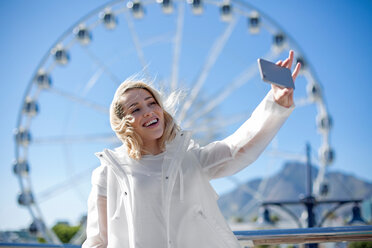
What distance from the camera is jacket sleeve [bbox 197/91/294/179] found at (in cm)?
167

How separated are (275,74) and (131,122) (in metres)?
0.66

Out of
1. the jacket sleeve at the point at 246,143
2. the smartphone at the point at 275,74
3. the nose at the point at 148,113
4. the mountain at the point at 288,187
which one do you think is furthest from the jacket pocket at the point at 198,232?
the mountain at the point at 288,187

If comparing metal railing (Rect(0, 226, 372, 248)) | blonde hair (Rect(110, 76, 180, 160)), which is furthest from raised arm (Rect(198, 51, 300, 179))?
metal railing (Rect(0, 226, 372, 248))

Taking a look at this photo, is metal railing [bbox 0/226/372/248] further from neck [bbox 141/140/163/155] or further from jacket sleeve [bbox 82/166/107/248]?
neck [bbox 141/140/163/155]

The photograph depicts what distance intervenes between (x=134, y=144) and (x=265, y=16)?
447 inches

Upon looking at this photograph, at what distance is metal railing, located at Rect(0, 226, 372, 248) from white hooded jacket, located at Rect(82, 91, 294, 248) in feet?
1.13

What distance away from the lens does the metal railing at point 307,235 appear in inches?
78.7

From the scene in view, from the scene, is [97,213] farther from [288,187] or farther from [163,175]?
[288,187]

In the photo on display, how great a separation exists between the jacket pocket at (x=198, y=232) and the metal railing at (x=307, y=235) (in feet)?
1.20

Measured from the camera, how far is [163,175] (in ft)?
5.90

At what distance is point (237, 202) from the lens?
188 meters

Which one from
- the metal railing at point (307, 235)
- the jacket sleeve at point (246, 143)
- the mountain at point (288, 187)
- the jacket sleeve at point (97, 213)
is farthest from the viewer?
the mountain at point (288, 187)

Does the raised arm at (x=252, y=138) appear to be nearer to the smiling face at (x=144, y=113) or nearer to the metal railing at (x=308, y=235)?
the smiling face at (x=144, y=113)

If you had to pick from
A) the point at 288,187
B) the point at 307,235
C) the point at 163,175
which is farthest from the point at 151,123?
the point at 288,187
